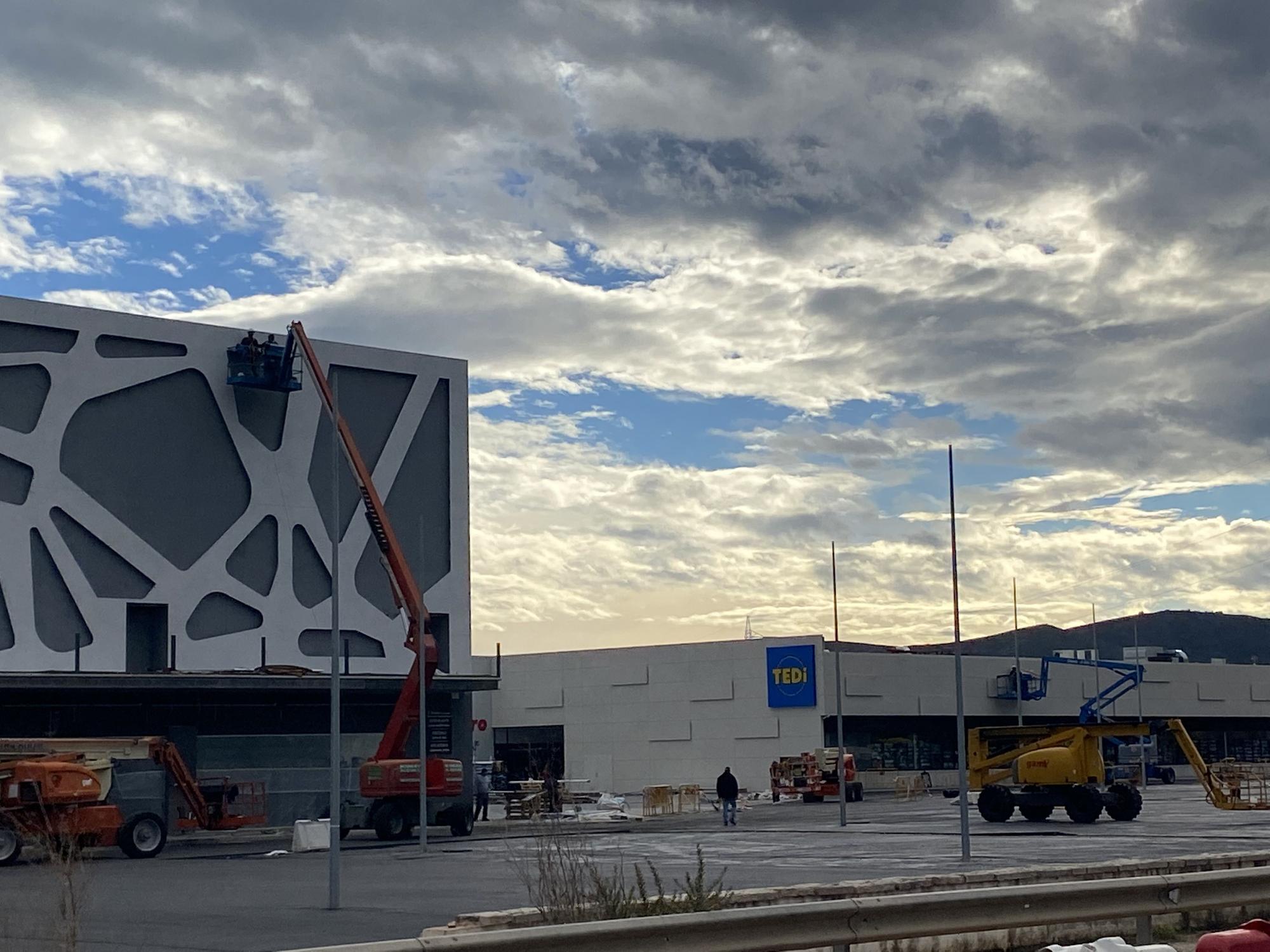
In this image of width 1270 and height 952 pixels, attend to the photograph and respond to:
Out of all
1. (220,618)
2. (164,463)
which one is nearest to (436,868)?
(220,618)

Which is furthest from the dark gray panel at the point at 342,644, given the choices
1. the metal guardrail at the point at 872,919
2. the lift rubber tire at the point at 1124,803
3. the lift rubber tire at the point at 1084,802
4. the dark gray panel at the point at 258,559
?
the metal guardrail at the point at 872,919

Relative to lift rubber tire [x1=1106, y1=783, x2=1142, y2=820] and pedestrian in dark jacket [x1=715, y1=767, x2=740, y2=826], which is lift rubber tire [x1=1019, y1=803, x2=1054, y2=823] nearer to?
lift rubber tire [x1=1106, y1=783, x2=1142, y2=820]

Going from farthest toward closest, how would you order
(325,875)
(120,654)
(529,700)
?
(529,700), (120,654), (325,875)

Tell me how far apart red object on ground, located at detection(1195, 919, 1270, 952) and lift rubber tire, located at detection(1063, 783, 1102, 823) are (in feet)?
108

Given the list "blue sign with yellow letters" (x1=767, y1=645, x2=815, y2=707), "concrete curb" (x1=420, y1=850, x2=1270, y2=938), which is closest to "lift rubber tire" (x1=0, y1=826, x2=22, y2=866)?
"concrete curb" (x1=420, y1=850, x2=1270, y2=938)

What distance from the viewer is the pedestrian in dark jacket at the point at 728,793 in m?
46.8

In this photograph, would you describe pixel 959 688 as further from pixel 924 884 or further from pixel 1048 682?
pixel 1048 682

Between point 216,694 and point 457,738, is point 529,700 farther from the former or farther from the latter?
point 216,694

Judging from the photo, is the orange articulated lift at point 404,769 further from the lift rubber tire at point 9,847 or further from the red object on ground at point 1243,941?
the red object on ground at point 1243,941

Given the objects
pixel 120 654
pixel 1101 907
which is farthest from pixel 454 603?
pixel 1101 907

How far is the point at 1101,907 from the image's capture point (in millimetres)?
12344

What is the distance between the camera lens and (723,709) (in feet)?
260

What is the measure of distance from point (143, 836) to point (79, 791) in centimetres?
242

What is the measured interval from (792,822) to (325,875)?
2204cm
